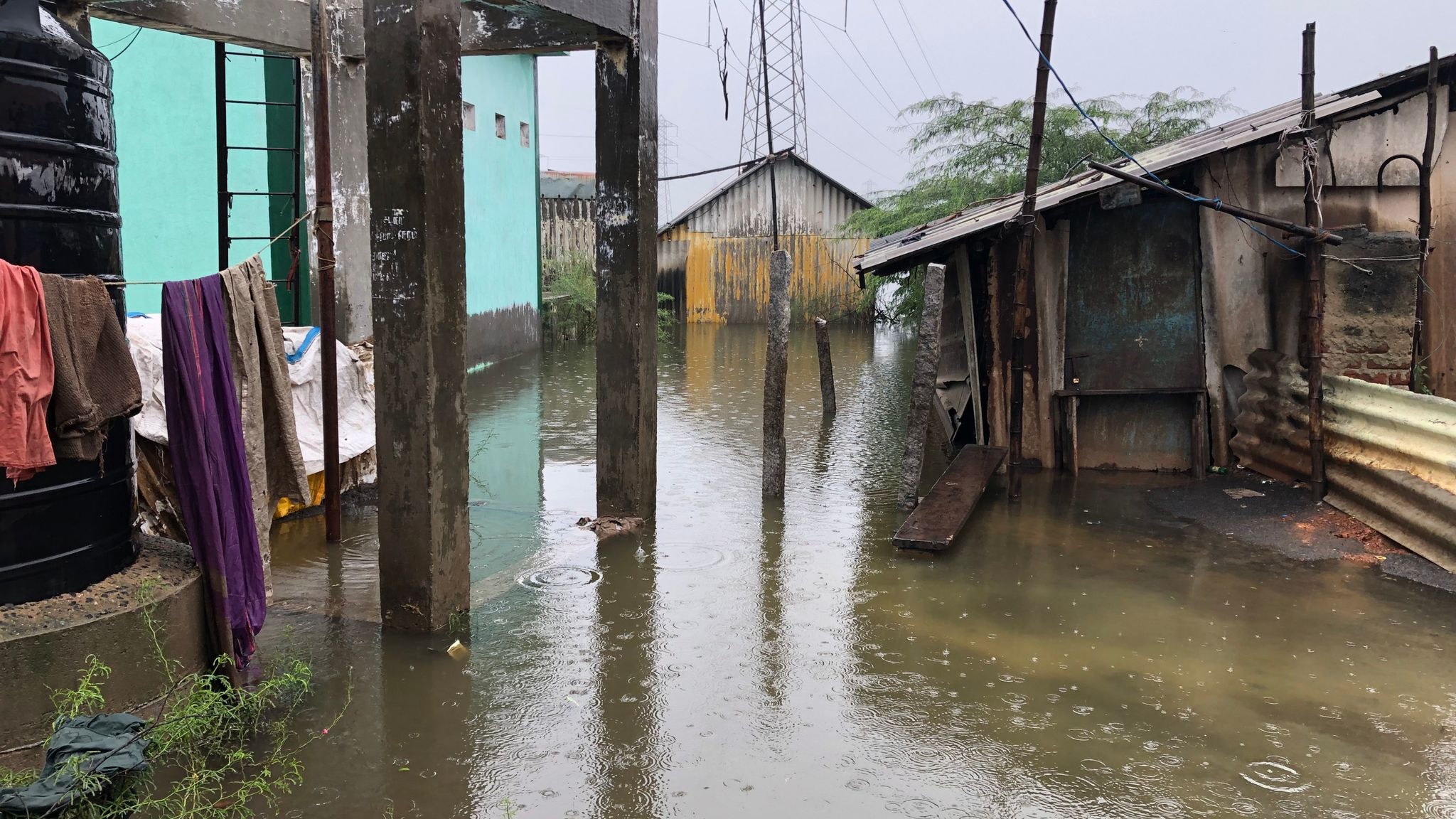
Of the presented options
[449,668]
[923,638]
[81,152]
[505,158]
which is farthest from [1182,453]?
[505,158]

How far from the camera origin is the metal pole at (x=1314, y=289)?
317 inches

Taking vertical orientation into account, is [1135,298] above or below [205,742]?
above

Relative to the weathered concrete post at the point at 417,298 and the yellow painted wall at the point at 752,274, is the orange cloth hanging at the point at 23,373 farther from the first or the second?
the yellow painted wall at the point at 752,274

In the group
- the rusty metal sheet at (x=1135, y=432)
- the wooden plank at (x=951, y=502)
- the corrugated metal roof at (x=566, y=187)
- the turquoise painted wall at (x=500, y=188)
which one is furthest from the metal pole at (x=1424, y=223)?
the corrugated metal roof at (x=566, y=187)

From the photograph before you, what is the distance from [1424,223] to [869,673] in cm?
664

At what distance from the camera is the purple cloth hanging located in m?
4.60

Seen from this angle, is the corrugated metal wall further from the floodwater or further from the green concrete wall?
the floodwater

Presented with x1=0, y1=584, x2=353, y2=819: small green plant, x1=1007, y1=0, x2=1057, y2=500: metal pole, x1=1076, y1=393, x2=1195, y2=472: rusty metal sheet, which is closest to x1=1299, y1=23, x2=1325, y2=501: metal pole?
x1=1076, y1=393, x2=1195, y2=472: rusty metal sheet

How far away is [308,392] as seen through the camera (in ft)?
26.7

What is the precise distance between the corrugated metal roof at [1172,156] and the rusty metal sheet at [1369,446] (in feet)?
6.27

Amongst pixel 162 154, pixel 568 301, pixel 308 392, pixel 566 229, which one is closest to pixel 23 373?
pixel 308 392

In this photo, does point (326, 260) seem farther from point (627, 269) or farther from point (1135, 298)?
point (1135, 298)

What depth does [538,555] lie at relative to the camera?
23.8 ft

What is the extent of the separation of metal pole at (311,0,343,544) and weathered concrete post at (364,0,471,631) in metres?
1.55
